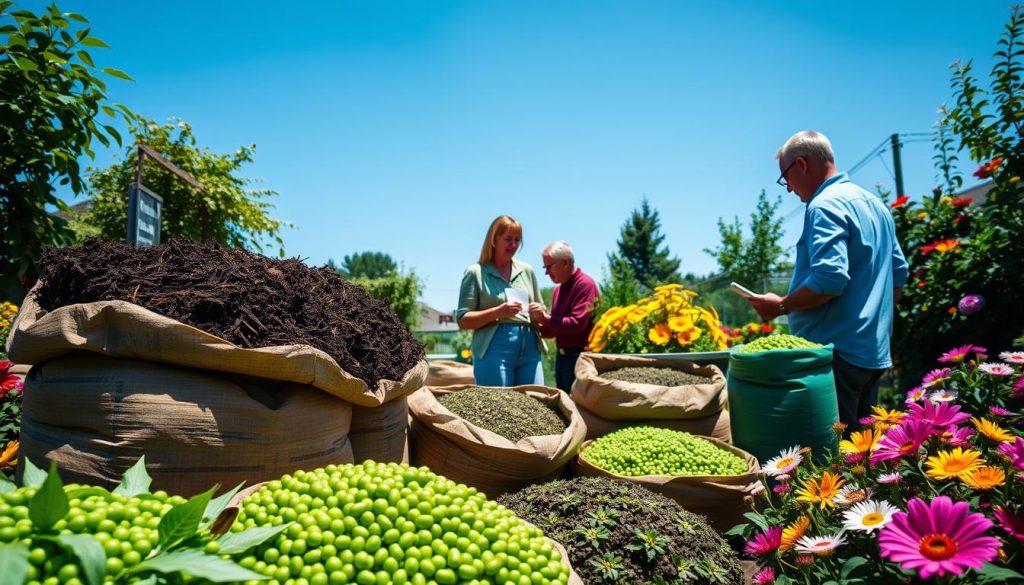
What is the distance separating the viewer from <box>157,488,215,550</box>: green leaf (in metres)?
0.91

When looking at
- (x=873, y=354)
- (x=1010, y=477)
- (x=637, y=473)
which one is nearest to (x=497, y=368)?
(x=637, y=473)

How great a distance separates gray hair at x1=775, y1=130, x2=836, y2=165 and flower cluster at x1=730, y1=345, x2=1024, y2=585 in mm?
1540

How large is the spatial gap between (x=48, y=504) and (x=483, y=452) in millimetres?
1390

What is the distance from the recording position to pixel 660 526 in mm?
1692

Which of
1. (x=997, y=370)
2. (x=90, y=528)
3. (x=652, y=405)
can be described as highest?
(x=997, y=370)

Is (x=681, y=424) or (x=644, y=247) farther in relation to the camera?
(x=644, y=247)

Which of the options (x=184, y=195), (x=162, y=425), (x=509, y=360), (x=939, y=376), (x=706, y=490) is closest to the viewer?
(x=162, y=425)

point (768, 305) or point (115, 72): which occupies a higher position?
point (115, 72)

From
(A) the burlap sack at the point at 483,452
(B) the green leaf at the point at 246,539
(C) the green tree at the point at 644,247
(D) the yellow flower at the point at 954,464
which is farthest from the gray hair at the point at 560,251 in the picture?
(C) the green tree at the point at 644,247

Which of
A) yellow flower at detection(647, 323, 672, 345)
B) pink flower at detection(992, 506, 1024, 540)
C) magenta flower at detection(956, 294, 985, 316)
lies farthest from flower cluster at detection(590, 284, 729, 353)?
pink flower at detection(992, 506, 1024, 540)

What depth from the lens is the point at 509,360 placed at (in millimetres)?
3500

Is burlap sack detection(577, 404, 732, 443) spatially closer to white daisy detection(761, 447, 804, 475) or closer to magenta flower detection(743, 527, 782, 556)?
white daisy detection(761, 447, 804, 475)

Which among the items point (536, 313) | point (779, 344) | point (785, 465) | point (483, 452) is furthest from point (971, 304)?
point (483, 452)

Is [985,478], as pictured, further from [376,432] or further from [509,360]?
[509,360]
